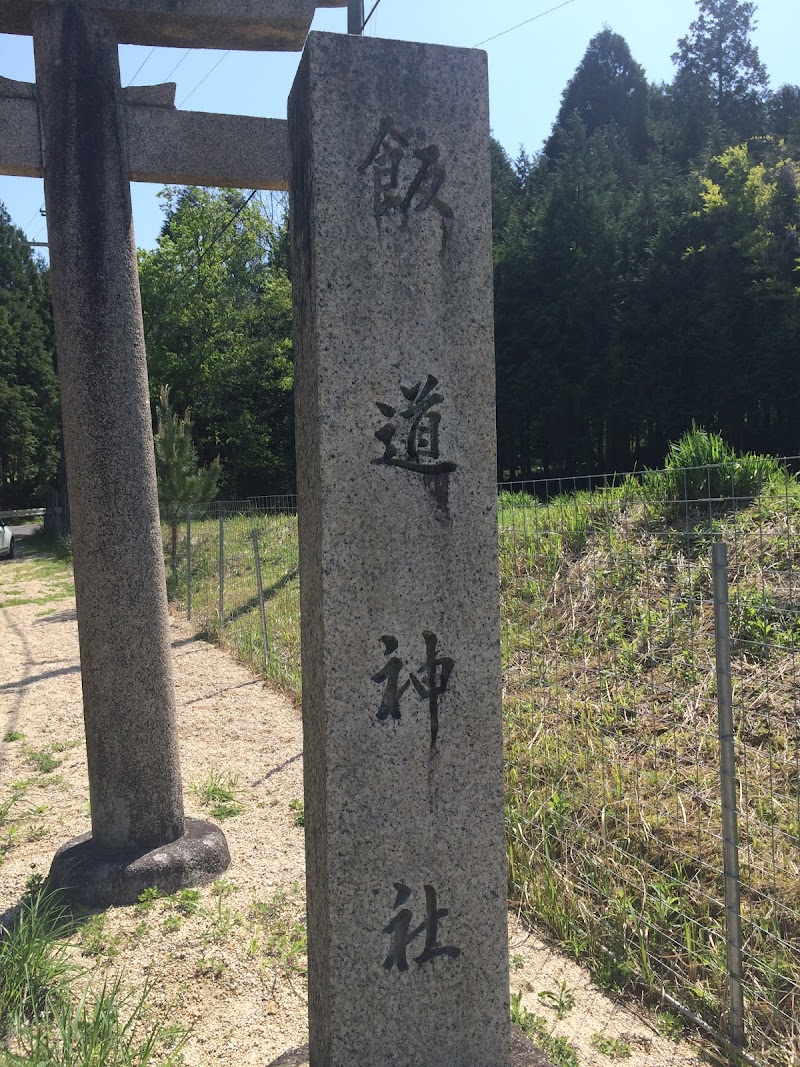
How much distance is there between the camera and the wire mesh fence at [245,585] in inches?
311

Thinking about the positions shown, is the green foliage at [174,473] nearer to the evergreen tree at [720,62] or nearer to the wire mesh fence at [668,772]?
the wire mesh fence at [668,772]

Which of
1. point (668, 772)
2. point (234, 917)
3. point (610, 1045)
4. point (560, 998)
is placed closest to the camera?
point (610, 1045)

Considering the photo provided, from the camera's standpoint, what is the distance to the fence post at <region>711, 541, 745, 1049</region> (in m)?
2.68

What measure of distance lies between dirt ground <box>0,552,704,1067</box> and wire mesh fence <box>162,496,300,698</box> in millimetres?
1002

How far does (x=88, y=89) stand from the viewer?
3.59m

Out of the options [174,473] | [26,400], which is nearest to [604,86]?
[26,400]

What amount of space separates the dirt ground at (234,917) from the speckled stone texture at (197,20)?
3.85 meters

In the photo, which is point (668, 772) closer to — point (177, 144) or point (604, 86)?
point (177, 144)

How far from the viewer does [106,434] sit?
361 cm

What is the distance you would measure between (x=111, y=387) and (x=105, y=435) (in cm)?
21

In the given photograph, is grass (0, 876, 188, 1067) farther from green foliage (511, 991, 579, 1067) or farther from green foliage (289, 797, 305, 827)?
green foliage (289, 797, 305, 827)

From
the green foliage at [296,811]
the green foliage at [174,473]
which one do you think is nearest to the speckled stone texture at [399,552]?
the green foliage at [296,811]

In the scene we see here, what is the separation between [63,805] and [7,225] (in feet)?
157

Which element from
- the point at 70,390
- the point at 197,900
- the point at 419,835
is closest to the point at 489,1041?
the point at 419,835
